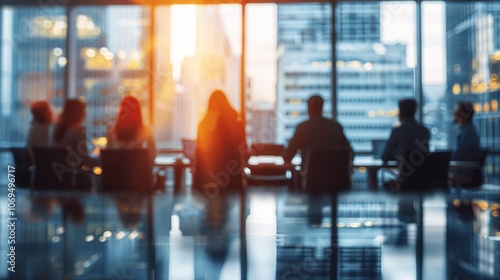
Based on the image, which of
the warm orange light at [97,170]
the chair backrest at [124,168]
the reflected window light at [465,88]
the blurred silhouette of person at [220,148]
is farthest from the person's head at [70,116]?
the reflected window light at [465,88]

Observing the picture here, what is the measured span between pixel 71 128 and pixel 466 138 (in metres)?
4.18

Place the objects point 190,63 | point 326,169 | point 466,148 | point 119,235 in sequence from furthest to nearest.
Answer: point 190,63 → point 466,148 → point 326,169 → point 119,235

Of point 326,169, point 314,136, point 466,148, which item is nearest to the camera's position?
point 326,169

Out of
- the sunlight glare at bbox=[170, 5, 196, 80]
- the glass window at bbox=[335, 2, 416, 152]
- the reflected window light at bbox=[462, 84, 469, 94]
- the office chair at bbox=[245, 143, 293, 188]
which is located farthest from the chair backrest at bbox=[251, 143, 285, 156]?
the reflected window light at bbox=[462, 84, 469, 94]

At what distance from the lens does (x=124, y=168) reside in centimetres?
563

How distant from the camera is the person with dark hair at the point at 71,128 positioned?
5.97 meters

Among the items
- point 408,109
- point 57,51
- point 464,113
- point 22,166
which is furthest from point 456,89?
point 22,166

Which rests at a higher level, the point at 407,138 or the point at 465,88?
the point at 465,88

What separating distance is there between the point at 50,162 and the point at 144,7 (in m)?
4.42

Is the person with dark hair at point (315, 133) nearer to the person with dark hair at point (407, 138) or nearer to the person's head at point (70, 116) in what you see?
the person with dark hair at point (407, 138)

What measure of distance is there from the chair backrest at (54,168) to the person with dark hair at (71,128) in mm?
233

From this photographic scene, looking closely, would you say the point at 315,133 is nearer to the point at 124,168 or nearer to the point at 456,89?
the point at 124,168

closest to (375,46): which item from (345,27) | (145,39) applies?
(345,27)

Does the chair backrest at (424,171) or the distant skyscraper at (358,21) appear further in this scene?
the distant skyscraper at (358,21)
